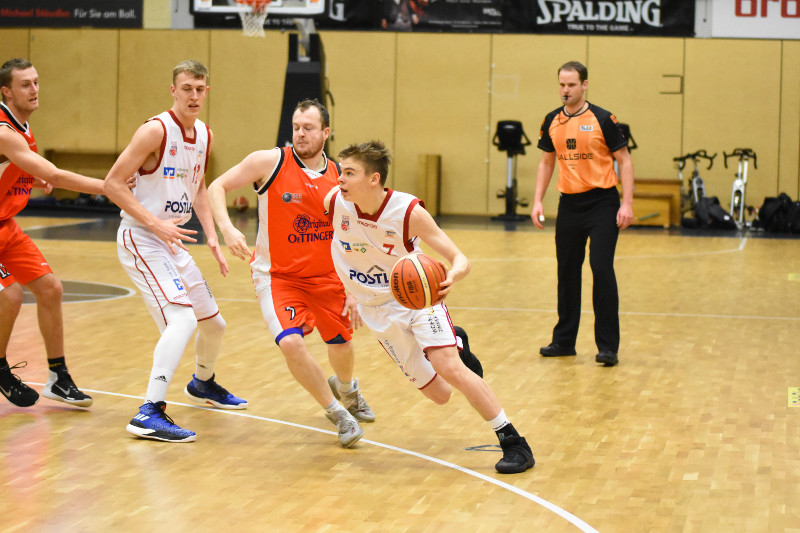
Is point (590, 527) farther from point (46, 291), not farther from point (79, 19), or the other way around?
point (79, 19)

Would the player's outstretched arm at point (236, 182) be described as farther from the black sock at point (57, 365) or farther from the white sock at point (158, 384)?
the black sock at point (57, 365)

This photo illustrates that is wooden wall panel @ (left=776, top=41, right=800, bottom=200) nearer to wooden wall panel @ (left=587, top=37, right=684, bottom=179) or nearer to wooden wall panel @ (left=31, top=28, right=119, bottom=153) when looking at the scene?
wooden wall panel @ (left=587, top=37, right=684, bottom=179)

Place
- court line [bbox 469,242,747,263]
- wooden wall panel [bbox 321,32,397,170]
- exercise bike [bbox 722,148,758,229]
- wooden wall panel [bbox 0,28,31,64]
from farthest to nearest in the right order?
wooden wall panel [bbox 0,28,31,64] < wooden wall panel [bbox 321,32,397,170] < exercise bike [bbox 722,148,758,229] < court line [bbox 469,242,747,263]

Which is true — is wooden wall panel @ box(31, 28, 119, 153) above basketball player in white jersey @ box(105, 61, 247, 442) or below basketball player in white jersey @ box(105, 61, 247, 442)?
above

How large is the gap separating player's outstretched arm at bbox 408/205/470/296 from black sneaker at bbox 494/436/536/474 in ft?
2.49

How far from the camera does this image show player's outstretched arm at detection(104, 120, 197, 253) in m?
4.91

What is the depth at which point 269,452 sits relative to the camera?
189 inches

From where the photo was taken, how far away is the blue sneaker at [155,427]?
16.0 ft

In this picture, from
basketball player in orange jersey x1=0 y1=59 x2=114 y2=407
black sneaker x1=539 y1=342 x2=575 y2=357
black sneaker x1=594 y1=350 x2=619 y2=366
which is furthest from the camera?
black sneaker x1=539 y1=342 x2=575 y2=357

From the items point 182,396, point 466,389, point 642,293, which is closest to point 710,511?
point 466,389

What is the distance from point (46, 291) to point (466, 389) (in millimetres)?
2466

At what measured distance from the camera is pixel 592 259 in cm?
717

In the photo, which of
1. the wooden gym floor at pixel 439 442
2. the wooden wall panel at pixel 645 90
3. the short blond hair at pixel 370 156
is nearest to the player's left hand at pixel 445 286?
the short blond hair at pixel 370 156

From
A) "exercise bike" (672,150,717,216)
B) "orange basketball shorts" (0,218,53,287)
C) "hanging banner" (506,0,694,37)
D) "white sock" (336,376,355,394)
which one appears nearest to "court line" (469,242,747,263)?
"exercise bike" (672,150,717,216)
